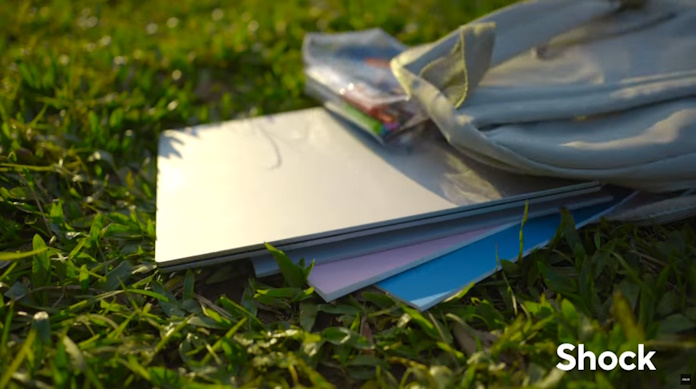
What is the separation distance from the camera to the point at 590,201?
1.40m

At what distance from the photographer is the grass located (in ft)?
3.48

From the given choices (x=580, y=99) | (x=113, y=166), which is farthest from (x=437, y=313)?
(x=113, y=166)

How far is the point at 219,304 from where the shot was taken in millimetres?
1251

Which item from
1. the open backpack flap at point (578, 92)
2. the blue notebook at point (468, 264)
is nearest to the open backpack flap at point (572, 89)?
the open backpack flap at point (578, 92)

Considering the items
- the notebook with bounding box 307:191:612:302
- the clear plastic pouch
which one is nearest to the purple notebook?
the notebook with bounding box 307:191:612:302

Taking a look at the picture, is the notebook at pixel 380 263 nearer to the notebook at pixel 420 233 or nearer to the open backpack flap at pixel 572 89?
the notebook at pixel 420 233

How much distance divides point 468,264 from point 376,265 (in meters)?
0.18

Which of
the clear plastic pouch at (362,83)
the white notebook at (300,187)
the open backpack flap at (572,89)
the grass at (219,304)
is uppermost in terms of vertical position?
the open backpack flap at (572,89)

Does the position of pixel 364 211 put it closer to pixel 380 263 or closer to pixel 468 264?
pixel 380 263

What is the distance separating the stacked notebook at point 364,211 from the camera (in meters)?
1.27

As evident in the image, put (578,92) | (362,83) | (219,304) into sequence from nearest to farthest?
(219,304)
(578,92)
(362,83)

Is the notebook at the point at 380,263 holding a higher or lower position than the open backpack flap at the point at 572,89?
lower

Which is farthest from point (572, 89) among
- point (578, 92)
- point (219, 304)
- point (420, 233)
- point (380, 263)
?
point (219, 304)

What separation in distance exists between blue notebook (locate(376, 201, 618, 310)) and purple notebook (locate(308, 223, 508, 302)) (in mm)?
14
